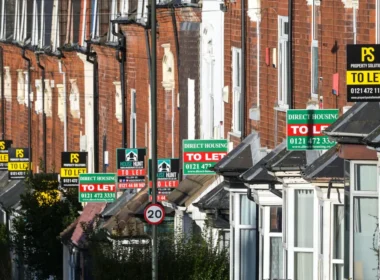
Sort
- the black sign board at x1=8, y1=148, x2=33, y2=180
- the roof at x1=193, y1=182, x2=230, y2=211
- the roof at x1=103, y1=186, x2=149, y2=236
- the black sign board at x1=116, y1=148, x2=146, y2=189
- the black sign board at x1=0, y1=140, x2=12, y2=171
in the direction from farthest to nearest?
the black sign board at x1=0, y1=140, x2=12, y2=171 → the black sign board at x1=8, y1=148, x2=33, y2=180 → the black sign board at x1=116, y1=148, x2=146, y2=189 → the roof at x1=103, y1=186, x2=149, y2=236 → the roof at x1=193, y1=182, x2=230, y2=211

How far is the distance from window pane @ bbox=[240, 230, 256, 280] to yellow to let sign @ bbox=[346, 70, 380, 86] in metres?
11.6

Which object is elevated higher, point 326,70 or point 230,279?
point 326,70

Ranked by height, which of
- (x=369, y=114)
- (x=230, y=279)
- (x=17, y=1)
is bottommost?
(x=230, y=279)

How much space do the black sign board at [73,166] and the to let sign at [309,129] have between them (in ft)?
79.9

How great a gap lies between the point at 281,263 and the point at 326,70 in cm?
395

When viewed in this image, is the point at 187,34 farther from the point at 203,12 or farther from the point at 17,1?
the point at 17,1

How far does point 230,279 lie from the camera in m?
31.5

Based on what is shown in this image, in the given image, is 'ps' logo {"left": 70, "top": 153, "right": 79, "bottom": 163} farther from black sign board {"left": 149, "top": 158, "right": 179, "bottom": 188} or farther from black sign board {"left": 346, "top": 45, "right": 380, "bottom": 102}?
black sign board {"left": 346, "top": 45, "right": 380, "bottom": 102}

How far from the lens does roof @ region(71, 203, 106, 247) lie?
46622 millimetres

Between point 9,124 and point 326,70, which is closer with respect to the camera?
point 326,70

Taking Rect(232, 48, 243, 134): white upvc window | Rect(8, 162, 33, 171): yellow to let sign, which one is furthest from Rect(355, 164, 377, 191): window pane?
Rect(8, 162, 33, 171): yellow to let sign

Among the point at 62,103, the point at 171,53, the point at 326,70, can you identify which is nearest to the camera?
the point at 326,70

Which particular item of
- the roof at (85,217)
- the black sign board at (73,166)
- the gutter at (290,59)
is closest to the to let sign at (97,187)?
the roof at (85,217)

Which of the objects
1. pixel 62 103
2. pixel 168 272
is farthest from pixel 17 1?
pixel 168 272
